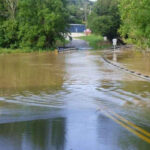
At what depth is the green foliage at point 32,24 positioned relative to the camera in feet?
196

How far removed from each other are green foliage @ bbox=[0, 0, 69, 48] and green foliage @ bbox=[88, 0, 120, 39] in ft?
47.2

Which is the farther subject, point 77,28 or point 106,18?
point 77,28

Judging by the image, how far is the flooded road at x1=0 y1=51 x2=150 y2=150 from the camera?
25.3 ft

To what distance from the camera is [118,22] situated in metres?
78.2

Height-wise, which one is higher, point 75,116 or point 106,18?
point 106,18

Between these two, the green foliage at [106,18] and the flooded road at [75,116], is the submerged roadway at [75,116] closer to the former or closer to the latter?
the flooded road at [75,116]

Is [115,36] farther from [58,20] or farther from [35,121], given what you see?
[35,121]

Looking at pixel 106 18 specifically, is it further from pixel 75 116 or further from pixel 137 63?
pixel 75 116

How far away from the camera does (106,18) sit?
75938 mm

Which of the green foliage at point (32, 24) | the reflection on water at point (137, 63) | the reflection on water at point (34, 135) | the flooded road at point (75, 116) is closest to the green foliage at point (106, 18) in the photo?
the green foliage at point (32, 24)

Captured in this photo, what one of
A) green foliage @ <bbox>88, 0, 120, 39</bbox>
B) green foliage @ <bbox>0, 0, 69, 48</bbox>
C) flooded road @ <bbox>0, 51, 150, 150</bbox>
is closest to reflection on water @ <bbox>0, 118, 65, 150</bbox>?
flooded road @ <bbox>0, 51, 150, 150</bbox>

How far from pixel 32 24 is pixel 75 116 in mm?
51650

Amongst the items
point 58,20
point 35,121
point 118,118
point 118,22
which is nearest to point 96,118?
point 118,118

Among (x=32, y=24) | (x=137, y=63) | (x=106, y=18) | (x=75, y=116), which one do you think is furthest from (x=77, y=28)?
(x=75, y=116)
